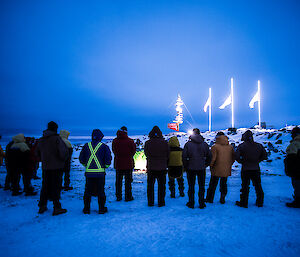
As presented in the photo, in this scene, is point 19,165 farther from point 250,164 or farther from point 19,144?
point 250,164

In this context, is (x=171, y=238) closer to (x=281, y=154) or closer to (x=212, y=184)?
(x=212, y=184)

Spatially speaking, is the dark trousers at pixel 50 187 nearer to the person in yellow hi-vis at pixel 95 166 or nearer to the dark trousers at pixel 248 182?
the person in yellow hi-vis at pixel 95 166

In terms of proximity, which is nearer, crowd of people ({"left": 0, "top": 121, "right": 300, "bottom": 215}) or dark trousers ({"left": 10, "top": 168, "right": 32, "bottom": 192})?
crowd of people ({"left": 0, "top": 121, "right": 300, "bottom": 215})

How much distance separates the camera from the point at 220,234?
12.4ft

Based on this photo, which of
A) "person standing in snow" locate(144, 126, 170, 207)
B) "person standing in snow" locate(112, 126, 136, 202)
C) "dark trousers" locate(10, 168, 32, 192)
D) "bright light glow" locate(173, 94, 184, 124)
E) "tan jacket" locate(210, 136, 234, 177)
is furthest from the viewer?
"bright light glow" locate(173, 94, 184, 124)

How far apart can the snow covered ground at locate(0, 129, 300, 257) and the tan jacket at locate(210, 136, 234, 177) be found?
1.02m

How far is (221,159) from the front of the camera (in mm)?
5711

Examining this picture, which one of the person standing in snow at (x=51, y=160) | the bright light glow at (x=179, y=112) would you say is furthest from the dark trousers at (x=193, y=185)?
the bright light glow at (x=179, y=112)

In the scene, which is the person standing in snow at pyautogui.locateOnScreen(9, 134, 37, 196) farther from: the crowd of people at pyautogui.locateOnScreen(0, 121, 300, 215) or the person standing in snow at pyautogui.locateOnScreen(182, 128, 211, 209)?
the person standing in snow at pyautogui.locateOnScreen(182, 128, 211, 209)

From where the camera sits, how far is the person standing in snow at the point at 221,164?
564 centimetres

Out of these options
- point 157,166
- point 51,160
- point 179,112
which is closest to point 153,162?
point 157,166

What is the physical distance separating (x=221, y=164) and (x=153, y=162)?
2.13m

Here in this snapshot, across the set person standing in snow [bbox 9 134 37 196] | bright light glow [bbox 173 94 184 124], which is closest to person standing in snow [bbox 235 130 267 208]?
person standing in snow [bbox 9 134 37 196]

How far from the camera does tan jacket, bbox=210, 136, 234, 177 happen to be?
18.5 feet
